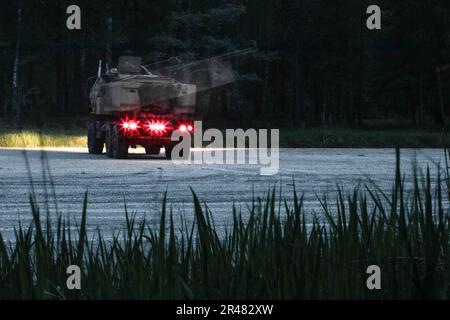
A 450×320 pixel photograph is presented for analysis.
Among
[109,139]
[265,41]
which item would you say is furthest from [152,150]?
[265,41]

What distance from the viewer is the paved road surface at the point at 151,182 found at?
14727 mm

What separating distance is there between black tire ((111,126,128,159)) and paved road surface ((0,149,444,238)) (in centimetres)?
32

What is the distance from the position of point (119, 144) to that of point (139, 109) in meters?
1.26

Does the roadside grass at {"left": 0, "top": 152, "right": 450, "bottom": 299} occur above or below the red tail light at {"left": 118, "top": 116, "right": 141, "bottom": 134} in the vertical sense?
above

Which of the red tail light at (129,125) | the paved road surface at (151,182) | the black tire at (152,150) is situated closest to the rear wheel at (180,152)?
the black tire at (152,150)

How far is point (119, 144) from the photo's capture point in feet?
98.0

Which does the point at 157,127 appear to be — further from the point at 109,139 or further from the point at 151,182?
the point at 151,182

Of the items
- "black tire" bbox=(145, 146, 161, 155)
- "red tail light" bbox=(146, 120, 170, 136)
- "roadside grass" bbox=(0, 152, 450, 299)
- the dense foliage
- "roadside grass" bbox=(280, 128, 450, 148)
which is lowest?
"roadside grass" bbox=(280, 128, 450, 148)

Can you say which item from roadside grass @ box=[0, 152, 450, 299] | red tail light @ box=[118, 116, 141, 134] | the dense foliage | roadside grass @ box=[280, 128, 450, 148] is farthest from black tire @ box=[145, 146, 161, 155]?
the dense foliage

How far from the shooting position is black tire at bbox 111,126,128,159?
29703mm

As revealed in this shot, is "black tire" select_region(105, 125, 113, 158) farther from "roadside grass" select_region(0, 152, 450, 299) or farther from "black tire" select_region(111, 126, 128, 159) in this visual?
"roadside grass" select_region(0, 152, 450, 299)
